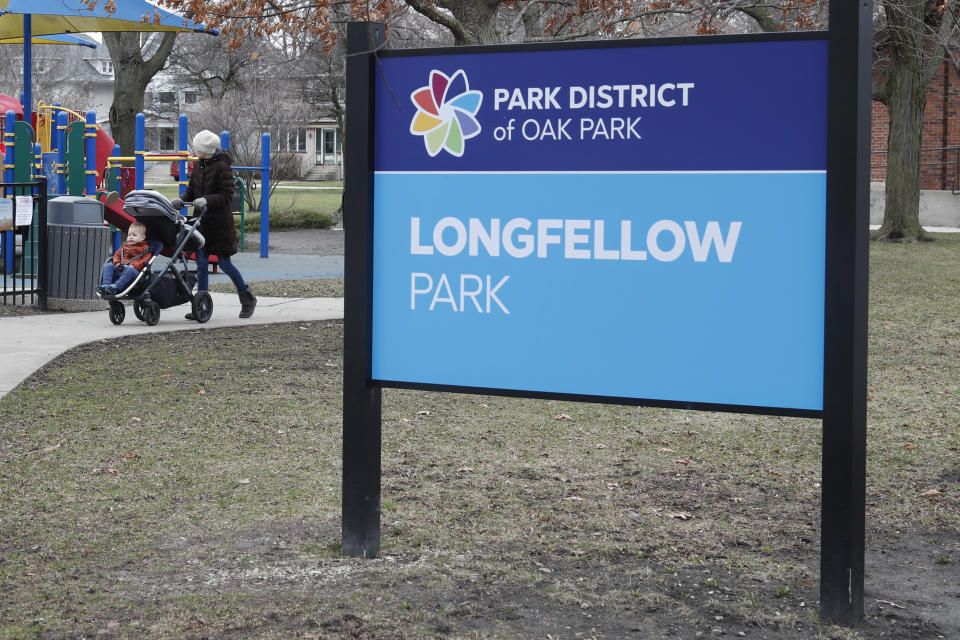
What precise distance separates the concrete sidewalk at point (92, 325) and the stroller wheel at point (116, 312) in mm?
71

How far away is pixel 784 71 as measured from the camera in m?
3.72

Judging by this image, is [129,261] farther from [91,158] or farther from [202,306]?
[91,158]

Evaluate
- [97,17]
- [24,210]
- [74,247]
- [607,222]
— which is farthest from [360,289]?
[97,17]

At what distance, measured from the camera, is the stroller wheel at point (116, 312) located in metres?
11.1

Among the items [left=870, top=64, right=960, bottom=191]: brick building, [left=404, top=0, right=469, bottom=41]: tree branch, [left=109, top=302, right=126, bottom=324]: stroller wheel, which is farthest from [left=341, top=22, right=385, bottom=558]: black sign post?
[left=870, top=64, right=960, bottom=191]: brick building

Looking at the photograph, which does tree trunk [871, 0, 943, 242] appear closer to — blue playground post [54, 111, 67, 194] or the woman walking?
blue playground post [54, 111, 67, 194]

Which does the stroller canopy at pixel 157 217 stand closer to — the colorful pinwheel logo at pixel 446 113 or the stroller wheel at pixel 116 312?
the stroller wheel at pixel 116 312

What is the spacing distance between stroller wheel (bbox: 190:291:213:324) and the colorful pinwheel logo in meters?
7.57

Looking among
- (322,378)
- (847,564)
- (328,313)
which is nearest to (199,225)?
(328,313)

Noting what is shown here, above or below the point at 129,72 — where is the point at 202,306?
below

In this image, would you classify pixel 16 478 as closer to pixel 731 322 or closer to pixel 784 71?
pixel 731 322

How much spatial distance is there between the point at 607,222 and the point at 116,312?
807 cm

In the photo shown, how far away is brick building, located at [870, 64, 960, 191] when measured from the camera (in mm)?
31500

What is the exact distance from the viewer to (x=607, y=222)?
400 centimetres
